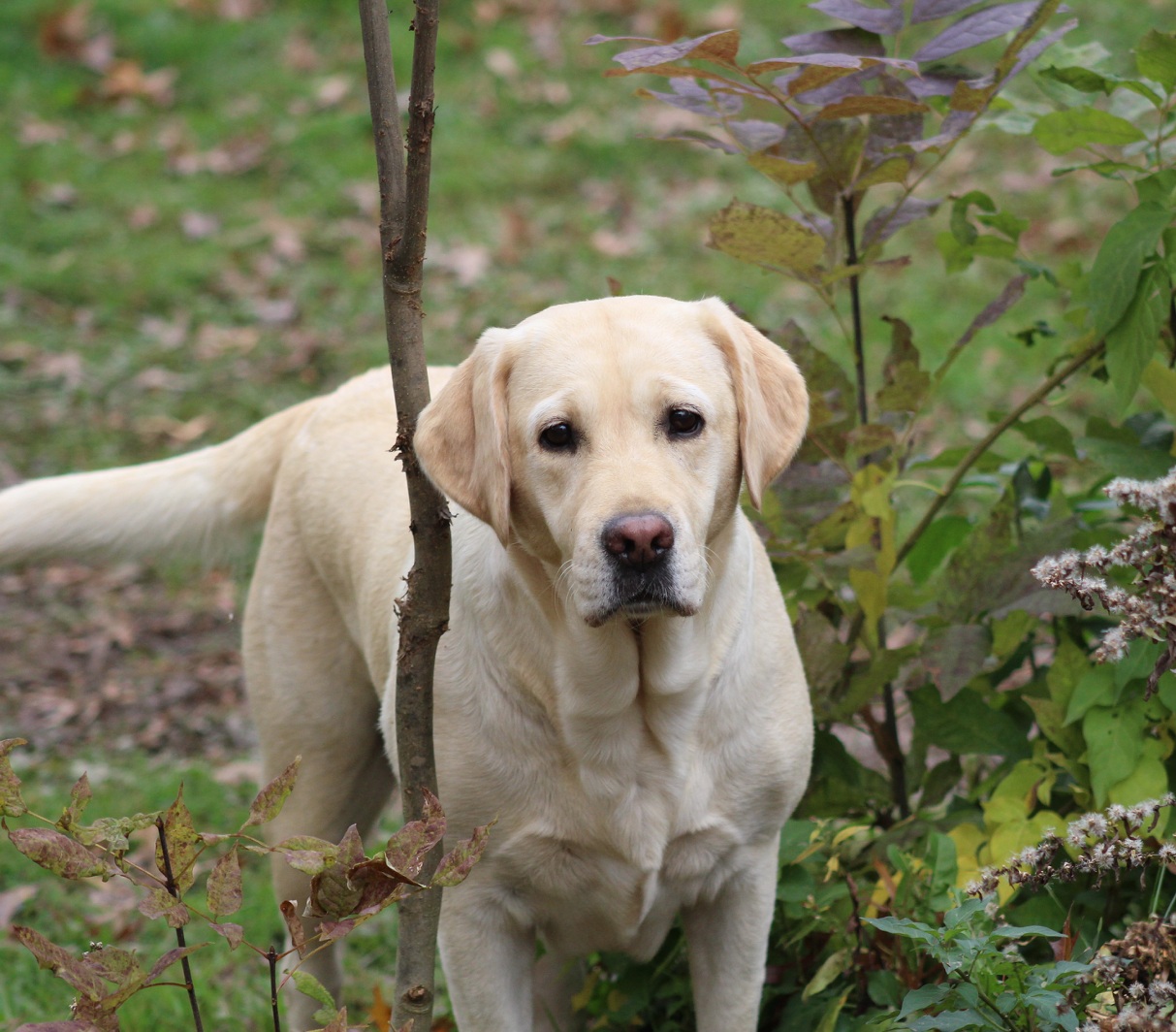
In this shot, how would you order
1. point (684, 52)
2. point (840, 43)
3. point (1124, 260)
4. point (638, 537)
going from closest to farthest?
point (638, 537) < point (684, 52) < point (1124, 260) < point (840, 43)

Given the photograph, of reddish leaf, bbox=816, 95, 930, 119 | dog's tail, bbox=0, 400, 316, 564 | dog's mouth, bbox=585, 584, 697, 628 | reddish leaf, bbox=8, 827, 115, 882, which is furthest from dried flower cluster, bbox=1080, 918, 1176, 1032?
dog's tail, bbox=0, 400, 316, 564

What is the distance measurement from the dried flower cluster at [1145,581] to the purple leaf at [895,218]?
44.4 inches

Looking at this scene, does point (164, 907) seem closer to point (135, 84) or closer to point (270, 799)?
point (270, 799)

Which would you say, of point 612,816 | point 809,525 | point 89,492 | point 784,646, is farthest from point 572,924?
point 89,492

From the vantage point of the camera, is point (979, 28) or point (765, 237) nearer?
point (979, 28)

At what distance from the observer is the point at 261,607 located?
331cm

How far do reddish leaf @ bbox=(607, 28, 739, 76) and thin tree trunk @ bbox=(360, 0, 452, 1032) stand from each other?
0.56 meters

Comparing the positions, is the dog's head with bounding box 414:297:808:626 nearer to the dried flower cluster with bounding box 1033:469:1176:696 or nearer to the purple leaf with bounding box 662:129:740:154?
the purple leaf with bounding box 662:129:740:154

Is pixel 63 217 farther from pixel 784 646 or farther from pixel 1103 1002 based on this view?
pixel 1103 1002

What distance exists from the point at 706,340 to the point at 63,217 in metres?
6.77

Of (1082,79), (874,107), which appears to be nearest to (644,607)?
(874,107)

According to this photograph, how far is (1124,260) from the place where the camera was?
8.44 feet

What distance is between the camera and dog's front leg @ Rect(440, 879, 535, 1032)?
2.44 metres

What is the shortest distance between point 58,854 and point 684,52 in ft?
5.42
